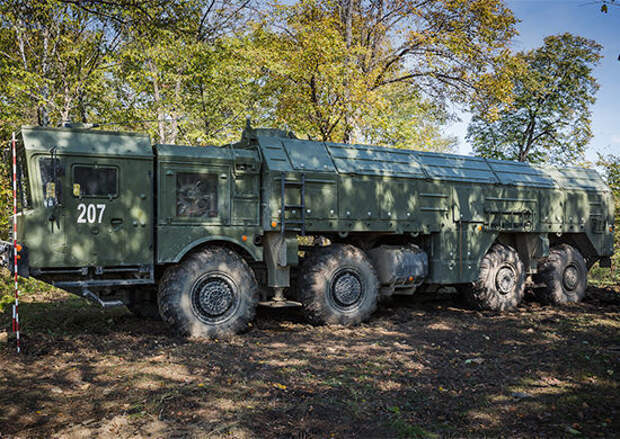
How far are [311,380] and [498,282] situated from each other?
6715 millimetres

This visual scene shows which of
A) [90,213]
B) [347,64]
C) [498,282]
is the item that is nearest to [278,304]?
[90,213]

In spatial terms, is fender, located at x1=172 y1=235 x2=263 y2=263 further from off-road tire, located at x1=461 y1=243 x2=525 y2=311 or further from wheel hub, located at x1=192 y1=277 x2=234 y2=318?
off-road tire, located at x1=461 y1=243 x2=525 y2=311

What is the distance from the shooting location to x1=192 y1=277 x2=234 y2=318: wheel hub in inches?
320

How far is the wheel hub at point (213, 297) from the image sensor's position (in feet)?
26.7

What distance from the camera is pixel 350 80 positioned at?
51.4 feet

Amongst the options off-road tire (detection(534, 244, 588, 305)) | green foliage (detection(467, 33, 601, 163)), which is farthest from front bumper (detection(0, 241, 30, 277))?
green foliage (detection(467, 33, 601, 163))

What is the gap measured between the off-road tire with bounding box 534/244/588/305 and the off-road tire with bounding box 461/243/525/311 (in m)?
1.04

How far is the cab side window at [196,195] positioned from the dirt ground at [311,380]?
1969mm

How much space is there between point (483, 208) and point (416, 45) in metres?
9.72

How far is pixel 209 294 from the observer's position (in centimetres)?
819

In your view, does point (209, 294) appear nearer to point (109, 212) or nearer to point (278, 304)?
point (278, 304)

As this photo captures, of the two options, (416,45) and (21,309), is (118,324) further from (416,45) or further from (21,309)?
(416,45)

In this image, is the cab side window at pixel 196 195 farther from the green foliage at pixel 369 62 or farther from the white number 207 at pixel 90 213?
the green foliage at pixel 369 62

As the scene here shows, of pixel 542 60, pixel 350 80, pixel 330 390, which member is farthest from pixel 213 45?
pixel 542 60
